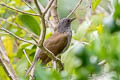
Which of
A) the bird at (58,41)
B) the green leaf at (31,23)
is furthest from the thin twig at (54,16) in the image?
the green leaf at (31,23)

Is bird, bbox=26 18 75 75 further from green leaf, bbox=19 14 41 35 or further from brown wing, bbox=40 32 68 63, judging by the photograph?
green leaf, bbox=19 14 41 35

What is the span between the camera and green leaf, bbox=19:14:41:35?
4258mm

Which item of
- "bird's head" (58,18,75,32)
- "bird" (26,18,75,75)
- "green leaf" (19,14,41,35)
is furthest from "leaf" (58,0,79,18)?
"green leaf" (19,14,41,35)

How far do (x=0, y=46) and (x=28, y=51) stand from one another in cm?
48

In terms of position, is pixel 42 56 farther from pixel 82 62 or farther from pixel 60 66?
pixel 82 62

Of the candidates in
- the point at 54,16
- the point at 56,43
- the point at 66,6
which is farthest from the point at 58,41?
the point at 66,6

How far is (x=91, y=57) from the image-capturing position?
823 millimetres

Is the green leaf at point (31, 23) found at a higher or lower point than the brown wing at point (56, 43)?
higher

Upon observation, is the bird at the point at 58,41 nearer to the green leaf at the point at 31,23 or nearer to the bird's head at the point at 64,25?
the bird's head at the point at 64,25

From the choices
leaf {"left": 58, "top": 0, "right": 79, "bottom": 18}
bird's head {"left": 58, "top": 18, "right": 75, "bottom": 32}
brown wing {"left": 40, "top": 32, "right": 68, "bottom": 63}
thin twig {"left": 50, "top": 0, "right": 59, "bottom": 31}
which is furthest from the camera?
bird's head {"left": 58, "top": 18, "right": 75, "bottom": 32}

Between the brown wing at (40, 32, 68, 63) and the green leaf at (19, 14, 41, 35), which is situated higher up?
the green leaf at (19, 14, 41, 35)

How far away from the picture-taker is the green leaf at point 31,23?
4.26 m

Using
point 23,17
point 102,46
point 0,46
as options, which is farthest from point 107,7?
point 102,46

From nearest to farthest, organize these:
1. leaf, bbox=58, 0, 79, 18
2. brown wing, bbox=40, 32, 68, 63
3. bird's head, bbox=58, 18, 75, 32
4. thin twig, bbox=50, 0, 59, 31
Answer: leaf, bbox=58, 0, 79, 18
thin twig, bbox=50, 0, 59, 31
brown wing, bbox=40, 32, 68, 63
bird's head, bbox=58, 18, 75, 32
